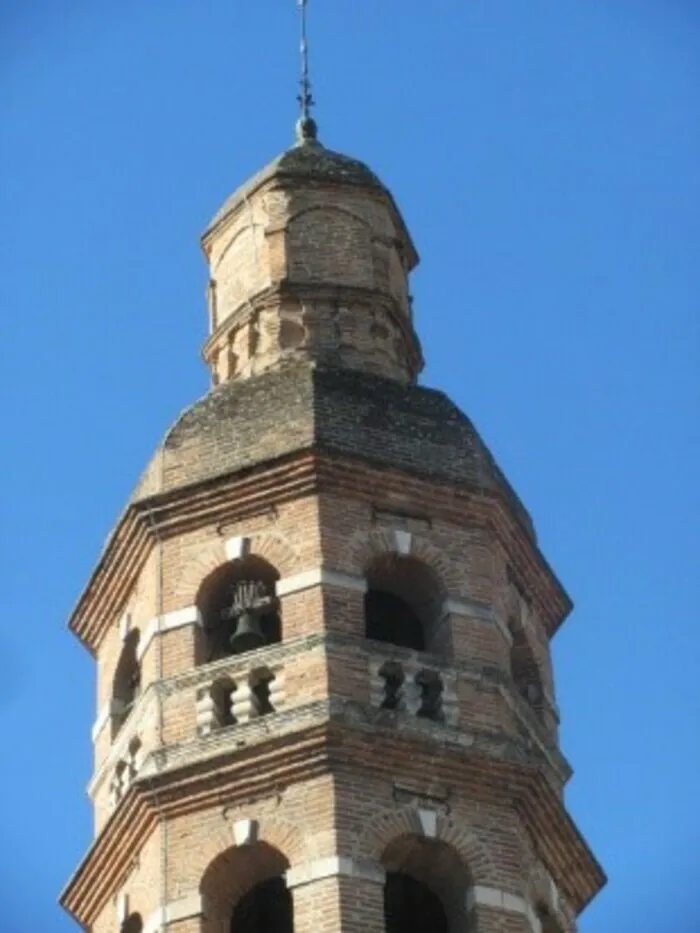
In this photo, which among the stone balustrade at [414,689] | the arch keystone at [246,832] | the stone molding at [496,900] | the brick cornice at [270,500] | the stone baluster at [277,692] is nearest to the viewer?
the stone molding at [496,900]

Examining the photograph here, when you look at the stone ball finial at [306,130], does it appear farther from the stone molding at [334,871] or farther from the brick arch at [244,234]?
the stone molding at [334,871]

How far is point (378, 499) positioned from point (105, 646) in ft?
10.1

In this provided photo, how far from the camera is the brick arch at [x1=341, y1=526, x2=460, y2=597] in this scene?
29234 millimetres

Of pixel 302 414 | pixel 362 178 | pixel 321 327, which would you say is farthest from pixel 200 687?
pixel 362 178

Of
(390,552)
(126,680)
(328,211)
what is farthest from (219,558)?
(328,211)

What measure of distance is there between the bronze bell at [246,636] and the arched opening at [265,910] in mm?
2182

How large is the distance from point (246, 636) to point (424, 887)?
282cm

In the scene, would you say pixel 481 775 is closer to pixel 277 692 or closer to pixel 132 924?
pixel 277 692

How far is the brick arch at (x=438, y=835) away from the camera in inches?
1066

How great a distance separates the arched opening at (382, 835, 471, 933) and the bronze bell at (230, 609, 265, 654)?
8.23 ft

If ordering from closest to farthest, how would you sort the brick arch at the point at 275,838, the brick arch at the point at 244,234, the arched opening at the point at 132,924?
1. the brick arch at the point at 275,838
2. the arched opening at the point at 132,924
3. the brick arch at the point at 244,234

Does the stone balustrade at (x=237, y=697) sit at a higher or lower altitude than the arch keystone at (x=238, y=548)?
lower

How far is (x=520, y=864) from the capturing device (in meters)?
27.6

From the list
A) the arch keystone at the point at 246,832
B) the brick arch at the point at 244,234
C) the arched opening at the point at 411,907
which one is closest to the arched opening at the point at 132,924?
the arch keystone at the point at 246,832
